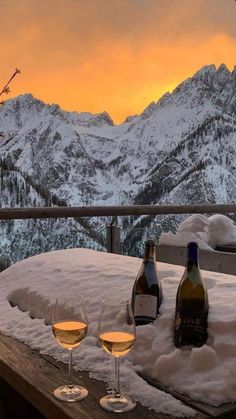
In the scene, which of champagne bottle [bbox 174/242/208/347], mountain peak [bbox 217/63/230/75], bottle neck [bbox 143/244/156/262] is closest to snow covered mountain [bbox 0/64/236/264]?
mountain peak [bbox 217/63/230/75]

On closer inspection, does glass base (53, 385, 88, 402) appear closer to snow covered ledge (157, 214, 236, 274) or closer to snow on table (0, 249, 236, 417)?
snow on table (0, 249, 236, 417)

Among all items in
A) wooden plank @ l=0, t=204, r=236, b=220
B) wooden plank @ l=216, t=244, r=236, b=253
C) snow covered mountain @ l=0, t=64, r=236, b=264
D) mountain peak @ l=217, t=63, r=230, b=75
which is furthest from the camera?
mountain peak @ l=217, t=63, r=230, b=75

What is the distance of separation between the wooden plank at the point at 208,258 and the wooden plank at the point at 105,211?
2.02ft

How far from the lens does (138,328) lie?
1200 mm

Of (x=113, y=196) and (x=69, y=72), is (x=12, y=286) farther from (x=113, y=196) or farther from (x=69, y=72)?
(x=69, y=72)

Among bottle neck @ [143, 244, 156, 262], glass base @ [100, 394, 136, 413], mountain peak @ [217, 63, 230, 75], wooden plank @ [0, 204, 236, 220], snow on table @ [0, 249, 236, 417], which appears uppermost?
mountain peak @ [217, 63, 230, 75]

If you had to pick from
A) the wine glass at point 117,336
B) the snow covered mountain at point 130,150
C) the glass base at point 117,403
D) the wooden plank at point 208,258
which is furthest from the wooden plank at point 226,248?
the glass base at point 117,403

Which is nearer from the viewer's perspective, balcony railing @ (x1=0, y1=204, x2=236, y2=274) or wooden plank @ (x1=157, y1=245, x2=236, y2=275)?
wooden plank @ (x1=157, y1=245, x2=236, y2=275)

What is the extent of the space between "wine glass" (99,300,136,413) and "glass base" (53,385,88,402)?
0.15 feet

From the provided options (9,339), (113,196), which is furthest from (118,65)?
(9,339)

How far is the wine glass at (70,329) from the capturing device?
1.04 metres

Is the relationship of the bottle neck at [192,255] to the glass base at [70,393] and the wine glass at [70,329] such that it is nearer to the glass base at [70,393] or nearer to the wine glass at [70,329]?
the wine glass at [70,329]

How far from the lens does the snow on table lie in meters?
1.02

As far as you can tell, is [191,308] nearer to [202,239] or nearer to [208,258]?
[208,258]
